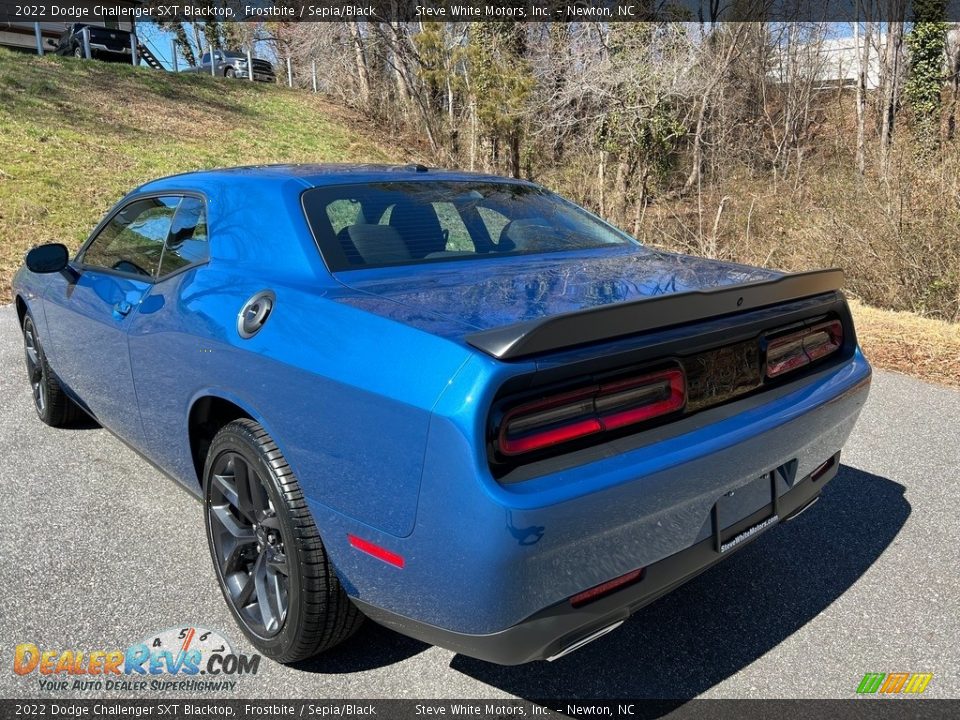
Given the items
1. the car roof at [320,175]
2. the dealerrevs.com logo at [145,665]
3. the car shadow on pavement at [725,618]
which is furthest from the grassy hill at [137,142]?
the dealerrevs.com logo at [145,665]

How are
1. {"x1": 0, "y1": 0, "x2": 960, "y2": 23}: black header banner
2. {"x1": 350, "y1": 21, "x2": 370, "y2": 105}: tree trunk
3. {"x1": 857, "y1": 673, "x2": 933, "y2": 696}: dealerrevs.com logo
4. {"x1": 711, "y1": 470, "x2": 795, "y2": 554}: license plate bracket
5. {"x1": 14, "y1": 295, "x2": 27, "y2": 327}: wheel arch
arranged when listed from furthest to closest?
{"x1": 350, "y1": 21, "x2": 370, "y2": 105}: tree trunk
{"x1": 0, "y1": 0, "x2": 960, "y2": 23}: black header banner
{"x1": 14, "y1": 295, "x2": 27, "y2": 327}: wheel arch
{"x1": 857, "y1": 673, "x2": 933, "y2": 696}: dealerrevs.com logo
{"x1": 711, "y1": 470, "x2": 795, "y2": 554}: license plate bracket

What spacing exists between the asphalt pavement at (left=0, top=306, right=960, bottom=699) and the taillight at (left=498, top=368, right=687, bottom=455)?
35.4 inches

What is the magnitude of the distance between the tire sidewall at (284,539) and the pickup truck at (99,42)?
28.0m

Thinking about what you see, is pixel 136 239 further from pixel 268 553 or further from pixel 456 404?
pixel 456 404

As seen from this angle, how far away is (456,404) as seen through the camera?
1.73 m

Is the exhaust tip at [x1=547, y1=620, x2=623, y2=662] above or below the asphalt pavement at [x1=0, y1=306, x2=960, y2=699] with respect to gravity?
above

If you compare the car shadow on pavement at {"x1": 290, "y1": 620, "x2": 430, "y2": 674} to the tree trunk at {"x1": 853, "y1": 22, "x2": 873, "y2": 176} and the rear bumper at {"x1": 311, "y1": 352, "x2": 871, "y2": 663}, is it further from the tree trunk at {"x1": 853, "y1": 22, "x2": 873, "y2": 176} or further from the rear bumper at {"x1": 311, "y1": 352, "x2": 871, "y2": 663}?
the tree trunk at {"x1": 853, "y1": 22, "x2": 873, "y2": 176}

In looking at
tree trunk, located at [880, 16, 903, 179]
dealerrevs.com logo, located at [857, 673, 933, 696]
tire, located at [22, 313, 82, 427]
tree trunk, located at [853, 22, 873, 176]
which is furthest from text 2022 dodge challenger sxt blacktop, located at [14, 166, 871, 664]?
tree trunk, located at [880, 16, 903, 179]

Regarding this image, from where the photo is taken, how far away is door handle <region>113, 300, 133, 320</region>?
314 cm

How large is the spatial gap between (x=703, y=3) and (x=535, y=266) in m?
19.4

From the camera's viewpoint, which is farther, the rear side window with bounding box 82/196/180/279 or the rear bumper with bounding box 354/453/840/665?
the rear side window with bounding box 82/196/180/279

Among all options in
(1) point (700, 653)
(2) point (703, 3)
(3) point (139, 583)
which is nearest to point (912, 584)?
(1) point (700, 653)

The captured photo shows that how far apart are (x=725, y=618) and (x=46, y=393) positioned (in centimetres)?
387

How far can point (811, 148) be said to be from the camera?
20.6 metres
